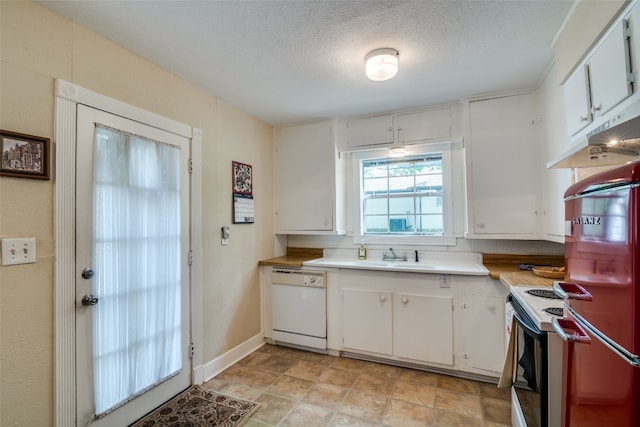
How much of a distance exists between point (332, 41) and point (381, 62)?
1.20 feet

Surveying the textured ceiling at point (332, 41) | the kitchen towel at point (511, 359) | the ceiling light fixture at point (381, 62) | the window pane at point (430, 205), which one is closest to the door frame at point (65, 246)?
the textured ceiling at point (332, 41)

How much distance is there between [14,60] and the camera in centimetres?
147

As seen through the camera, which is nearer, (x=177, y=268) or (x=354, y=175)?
(x=177, y=268)

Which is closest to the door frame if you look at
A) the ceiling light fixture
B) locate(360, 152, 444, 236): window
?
the ceiling light fixture

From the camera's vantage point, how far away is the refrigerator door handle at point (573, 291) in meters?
0.96

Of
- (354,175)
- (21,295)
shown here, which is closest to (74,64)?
(21,295)

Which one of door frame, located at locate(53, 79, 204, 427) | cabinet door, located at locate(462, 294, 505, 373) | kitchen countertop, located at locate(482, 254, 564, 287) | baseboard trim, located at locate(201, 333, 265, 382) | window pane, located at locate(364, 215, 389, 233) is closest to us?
door frame, located at locate(53, 79, 204, 427)

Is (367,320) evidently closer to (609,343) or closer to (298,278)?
(298,278)

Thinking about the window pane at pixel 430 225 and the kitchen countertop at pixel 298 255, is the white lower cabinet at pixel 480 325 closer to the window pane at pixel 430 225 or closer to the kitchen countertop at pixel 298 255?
the window pane at pixel 430 225

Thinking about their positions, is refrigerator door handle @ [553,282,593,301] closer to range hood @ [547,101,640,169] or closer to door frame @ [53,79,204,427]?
range hood @ [547,101,640,169]

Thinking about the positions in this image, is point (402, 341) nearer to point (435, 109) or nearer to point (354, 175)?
point (354, 175)

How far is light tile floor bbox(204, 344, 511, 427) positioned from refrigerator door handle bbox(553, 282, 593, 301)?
1.40 metres

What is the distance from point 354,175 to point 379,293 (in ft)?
4.66

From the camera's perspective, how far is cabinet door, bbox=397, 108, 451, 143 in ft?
9.70
